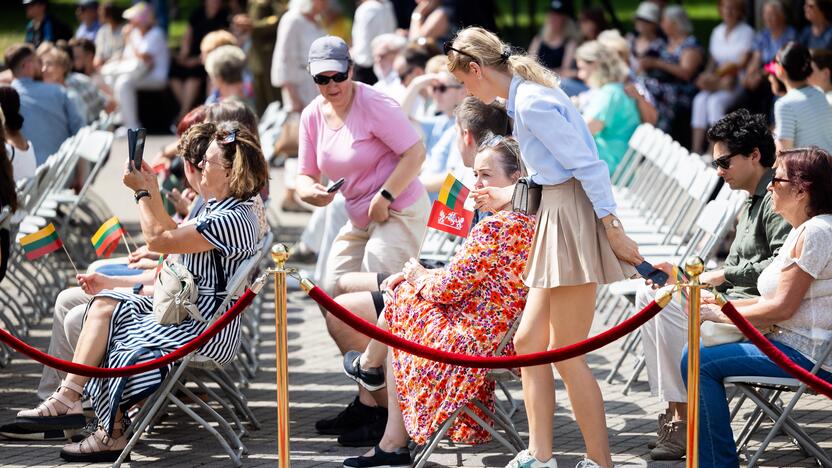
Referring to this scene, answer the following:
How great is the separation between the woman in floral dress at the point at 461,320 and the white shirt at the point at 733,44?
8.79 metres

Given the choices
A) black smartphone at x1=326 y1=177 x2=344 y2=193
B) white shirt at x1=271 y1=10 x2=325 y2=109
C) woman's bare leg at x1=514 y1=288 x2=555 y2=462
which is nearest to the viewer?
woman's bare leg at x1=514 y1=288 x2=555 y2=462

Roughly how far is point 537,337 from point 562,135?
802mm

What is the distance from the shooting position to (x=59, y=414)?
19.1 feet

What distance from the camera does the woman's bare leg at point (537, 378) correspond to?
5082 mm

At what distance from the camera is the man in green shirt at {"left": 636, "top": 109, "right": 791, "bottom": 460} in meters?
5.55

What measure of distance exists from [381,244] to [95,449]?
1.72 metres

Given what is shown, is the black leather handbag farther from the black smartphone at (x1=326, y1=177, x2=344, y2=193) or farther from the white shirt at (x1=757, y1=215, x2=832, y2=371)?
the black smartphone at (x1=326, y1=177, x2=344, y2=193)

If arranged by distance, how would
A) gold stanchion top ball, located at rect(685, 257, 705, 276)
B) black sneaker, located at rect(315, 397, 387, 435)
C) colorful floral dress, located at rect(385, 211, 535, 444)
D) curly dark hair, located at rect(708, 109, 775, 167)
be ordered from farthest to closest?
black sneaker, located at rect(315, 397, 387, 435) → curly dark hair, located at rect(708, 109, 775, 167) → colorful floral dress, located at rect(385, 211, 535, 444) → gold stanchion top ball, located at rect(685, 257, 705, 276)

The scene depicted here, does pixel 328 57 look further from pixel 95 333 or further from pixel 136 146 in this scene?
pixel 95 333

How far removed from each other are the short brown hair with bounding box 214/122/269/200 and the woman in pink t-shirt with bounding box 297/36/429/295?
24.6 inches

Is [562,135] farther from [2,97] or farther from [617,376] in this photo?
[2,97]

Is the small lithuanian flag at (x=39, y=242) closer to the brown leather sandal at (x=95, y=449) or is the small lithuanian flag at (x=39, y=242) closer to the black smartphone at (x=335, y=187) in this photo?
the brown leather sandal at (x=95, y=449)

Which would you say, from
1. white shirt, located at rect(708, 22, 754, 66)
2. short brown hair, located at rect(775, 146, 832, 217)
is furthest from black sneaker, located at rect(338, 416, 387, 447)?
white shirt, located at rect(708, 22, 754, 66)

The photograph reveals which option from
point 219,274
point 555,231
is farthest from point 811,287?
point 219,274
